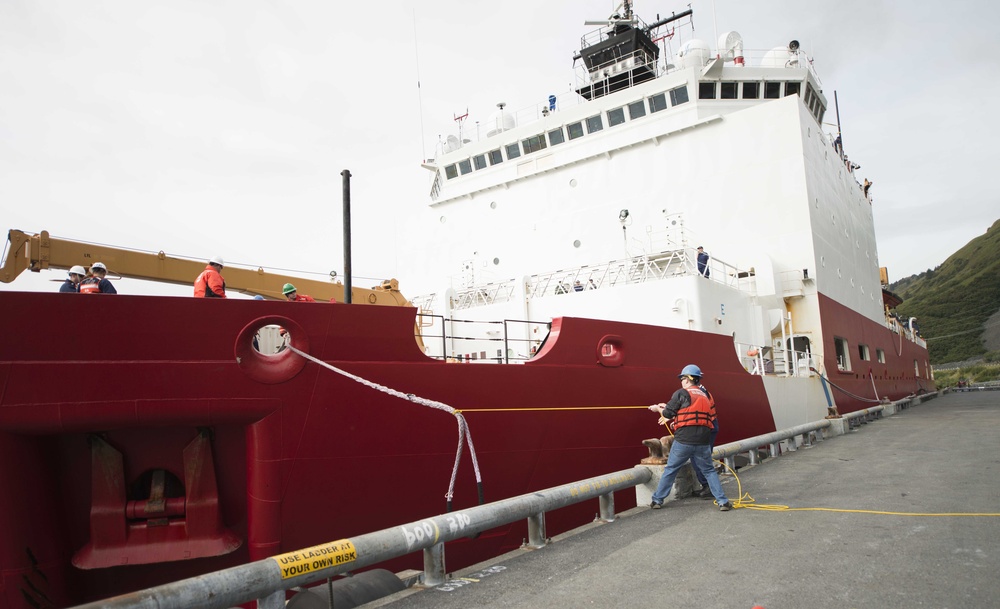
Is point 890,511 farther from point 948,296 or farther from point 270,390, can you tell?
point 948,296

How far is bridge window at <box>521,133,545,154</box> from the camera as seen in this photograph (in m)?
14.8

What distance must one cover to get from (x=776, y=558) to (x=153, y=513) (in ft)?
14.0

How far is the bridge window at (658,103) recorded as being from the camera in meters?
13.7

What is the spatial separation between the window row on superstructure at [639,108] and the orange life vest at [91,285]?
10799mm

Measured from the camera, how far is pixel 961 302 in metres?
108

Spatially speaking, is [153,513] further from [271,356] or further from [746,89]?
[746,89]

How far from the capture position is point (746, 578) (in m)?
3.65

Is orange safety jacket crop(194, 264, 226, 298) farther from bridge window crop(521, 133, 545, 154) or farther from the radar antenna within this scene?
the radar antenna

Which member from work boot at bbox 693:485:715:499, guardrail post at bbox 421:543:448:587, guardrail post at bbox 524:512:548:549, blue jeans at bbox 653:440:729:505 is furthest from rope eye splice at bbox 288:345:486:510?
work boot at bbox 693:485:715:499

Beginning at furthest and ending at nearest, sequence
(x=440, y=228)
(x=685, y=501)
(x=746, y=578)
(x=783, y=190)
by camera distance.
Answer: (x=440, y=228) → (x=783, y=190) → (x=685, y=501) → (x=746, y=578)

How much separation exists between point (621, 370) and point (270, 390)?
4090 mm

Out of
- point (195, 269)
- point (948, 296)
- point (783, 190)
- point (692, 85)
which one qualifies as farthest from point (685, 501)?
point (948, 296)

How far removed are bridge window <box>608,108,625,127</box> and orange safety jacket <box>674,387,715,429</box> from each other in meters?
9.75

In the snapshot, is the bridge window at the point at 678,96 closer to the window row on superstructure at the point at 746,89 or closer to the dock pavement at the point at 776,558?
the window row on superstructure at the point at 746,89
